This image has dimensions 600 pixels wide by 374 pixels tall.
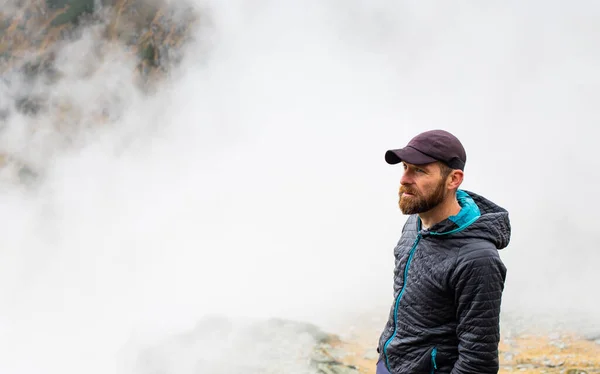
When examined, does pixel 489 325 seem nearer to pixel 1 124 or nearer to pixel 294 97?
pixel 294 97

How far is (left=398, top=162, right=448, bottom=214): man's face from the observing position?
2170 mm

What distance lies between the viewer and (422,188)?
2.18 m

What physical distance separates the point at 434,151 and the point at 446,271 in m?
0.53

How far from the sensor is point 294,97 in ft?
98.4

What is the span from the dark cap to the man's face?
49 mm

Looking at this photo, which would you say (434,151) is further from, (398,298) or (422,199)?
(398,298)

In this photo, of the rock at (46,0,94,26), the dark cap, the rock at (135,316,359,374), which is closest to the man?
the dark cap

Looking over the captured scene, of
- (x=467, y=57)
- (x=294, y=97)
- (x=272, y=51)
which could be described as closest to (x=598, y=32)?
(x=467, y=57)

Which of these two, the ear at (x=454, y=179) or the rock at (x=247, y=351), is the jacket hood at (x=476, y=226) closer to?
the ear at (x=454, y=179)

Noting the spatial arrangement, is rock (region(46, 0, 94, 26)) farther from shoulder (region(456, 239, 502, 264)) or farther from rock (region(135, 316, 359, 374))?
shoulder (region(456, 239, 502, 264))

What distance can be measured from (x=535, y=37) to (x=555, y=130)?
486 centimetres

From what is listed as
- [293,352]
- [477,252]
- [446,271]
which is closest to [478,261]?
[477,252]

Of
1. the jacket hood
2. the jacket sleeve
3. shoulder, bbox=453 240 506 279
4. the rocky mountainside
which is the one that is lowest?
the rocky mountainside

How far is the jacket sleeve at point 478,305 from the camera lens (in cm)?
196
